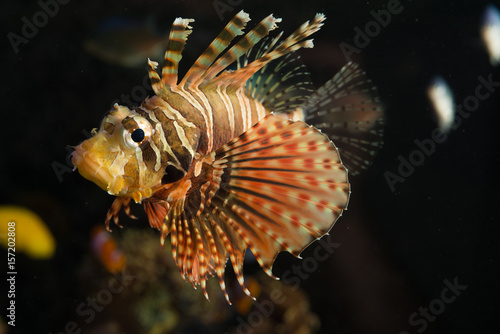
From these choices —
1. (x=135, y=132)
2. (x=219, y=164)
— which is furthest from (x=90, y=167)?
(x=219, y=164)

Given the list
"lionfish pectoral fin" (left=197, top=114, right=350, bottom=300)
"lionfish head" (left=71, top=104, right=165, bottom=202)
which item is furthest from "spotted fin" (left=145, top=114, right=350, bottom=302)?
"lionfish head" (left=71, top=104, right=165, bottom=202)

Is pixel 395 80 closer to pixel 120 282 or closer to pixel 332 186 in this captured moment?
pixel 332 186

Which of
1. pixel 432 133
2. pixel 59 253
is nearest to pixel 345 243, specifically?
pixel 432 133

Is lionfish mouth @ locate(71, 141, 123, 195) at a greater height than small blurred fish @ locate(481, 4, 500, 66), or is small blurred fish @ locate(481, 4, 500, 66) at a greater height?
lionfish mouth @ locate(71, 141, 123, 195)

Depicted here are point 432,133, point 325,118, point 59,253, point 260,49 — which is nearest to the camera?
point 260,49

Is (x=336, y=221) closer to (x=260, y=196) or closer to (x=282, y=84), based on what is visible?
(x=282, y=84)

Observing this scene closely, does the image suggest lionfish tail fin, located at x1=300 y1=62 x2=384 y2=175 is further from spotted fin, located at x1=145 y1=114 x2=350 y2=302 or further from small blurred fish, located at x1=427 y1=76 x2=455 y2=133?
small blurred fish, located at x1=427 y1=76 x2=455 y2=133
